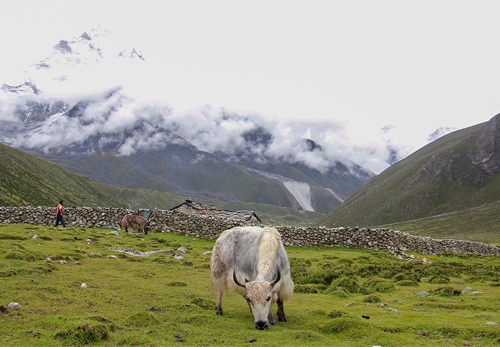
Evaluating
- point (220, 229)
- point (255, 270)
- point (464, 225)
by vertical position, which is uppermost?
point (255, 270)

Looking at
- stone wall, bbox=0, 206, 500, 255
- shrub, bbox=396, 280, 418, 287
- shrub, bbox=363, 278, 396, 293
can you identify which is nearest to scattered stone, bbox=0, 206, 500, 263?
stone wall, bbox=0, 206, 500, 255

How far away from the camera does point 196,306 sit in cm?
1270

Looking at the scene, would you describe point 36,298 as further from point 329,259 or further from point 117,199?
point 117,199

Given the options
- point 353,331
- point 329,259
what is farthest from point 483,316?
point 329,259

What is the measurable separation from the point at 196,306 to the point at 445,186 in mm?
188176

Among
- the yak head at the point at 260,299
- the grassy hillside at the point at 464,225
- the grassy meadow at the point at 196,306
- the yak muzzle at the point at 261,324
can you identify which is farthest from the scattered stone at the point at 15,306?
the grassy hillside at the point at 464,225

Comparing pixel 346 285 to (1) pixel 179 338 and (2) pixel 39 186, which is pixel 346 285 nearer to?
(1) pixel 179 338

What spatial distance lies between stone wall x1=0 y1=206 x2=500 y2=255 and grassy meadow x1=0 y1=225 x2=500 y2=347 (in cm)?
1307

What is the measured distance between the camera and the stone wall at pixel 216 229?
35844 mm

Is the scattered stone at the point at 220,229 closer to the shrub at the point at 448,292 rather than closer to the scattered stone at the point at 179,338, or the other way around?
the shrub at the point at 448,292

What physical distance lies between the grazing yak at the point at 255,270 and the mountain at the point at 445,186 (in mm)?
166969

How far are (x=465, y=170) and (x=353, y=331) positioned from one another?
647 feet

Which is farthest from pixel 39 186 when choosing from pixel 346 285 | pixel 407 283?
pixel 407 283

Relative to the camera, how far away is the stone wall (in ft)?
118
